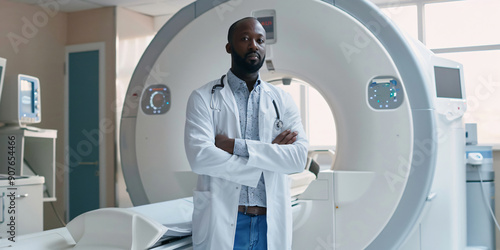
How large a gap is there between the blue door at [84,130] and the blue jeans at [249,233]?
3639 millimetres

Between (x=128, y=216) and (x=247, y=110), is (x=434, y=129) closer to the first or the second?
(x=247, y=110)

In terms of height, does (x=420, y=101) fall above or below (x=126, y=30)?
below

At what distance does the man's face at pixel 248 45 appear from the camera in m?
1.51

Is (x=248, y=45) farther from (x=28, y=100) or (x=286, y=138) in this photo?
(x=28, y=100)

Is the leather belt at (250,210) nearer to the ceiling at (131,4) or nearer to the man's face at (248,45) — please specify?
the man's face at (248,45)

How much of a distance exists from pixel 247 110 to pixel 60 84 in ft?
12.5

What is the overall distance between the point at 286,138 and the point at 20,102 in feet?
7.79

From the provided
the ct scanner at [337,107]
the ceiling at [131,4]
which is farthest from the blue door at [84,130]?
the ct scanner at [337,107]

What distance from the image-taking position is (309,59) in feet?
6.72

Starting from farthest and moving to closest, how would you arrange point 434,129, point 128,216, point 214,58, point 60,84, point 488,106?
point 60,84 < point 488,106 < point 214,58 < point 434,129 < point 128,216

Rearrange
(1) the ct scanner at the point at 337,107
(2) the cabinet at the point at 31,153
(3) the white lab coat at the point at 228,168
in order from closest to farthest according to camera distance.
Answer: (3) the white lab coat at the point at 228,168 < (1) the ct scanner at the point at 337,107 < (2) the cabinet at the point at 31,153

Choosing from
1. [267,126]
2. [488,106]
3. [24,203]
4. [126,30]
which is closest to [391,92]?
[267,126]

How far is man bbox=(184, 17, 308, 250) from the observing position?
1446mm

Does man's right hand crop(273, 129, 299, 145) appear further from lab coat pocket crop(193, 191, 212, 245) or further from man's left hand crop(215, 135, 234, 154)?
lab coat pocket crop(193, 191, 212, 245)
